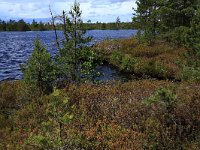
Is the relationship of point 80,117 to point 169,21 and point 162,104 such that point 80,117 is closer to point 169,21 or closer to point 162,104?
point 162,104

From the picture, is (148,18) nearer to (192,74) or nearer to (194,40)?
(194,40)

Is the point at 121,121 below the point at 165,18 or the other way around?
below

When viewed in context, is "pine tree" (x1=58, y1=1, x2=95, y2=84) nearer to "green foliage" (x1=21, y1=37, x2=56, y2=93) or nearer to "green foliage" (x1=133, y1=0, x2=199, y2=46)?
"green foliage" (x1=21, y1=37, x2=56, y2=93)

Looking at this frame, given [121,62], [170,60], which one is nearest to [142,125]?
[170,60]

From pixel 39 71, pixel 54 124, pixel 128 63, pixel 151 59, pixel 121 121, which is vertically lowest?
pixel 128 63

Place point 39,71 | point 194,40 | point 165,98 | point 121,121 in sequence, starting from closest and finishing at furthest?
point 165,98
point 121,121
point 39,71
point 194,40

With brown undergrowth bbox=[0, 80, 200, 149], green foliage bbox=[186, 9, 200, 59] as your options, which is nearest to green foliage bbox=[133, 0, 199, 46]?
green foliage bbox=[186, 9, 200, 59]

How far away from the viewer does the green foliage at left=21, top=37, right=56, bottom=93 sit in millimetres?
15469

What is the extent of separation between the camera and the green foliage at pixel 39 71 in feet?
50.8

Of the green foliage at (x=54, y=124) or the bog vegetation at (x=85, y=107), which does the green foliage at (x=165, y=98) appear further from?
the green foliage at (x=54, y=124)

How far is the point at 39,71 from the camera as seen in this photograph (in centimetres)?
1564

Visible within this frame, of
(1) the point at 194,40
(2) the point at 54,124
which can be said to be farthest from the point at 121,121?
(1) the point at 194,40

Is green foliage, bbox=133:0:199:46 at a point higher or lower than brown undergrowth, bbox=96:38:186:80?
higher

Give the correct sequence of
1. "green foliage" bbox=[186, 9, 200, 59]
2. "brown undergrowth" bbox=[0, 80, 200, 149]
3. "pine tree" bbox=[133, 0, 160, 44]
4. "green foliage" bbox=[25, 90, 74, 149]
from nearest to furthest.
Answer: "green foliage" bbox=[25, 90, 74, 149], "brown undergrowth" bbox=[0, 80, 200, 149], "green foliage" bbox=[186, 9, 200, 59], "pine tree" bbox=[133, 0, 160, 44]
